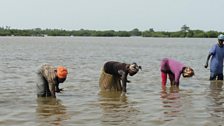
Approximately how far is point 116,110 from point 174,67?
9.07 ft

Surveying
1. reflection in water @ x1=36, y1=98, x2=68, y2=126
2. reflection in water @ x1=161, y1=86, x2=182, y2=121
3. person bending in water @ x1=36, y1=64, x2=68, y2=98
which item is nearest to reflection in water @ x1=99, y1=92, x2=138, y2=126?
reflection in water @ x1=161, y1=86, x2=182, y2=121

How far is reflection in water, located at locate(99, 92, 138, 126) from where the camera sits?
8305 millimetres

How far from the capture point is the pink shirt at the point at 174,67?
11.4m

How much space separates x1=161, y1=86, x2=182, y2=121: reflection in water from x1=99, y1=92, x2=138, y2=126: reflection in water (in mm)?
653

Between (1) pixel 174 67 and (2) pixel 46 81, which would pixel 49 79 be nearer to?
(2) pixel 46 81

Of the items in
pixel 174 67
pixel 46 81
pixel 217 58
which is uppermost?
pixel 217 58

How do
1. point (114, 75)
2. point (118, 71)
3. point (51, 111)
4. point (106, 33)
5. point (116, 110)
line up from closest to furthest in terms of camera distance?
point (51, 111) → point (116, 110) → point (118, 71) → point (114, 75) → point (106, 33)

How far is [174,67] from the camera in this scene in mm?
11547

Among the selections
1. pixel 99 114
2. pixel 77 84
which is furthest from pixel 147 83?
pixel 99 114

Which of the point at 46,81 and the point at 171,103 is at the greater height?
the point at 46,81

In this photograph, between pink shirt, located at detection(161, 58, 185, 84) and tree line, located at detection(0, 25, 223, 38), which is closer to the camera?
pink shirt, located at detection(161, 58, 185, 84)

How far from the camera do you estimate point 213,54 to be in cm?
1347

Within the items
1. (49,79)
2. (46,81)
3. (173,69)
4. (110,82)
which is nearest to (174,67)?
(173,69)

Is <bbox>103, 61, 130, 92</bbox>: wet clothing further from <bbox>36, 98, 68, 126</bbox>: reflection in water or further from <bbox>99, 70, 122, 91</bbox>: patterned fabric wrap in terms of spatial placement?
<bbox>36, 98, 68, 126</bbox>: reflection in water
